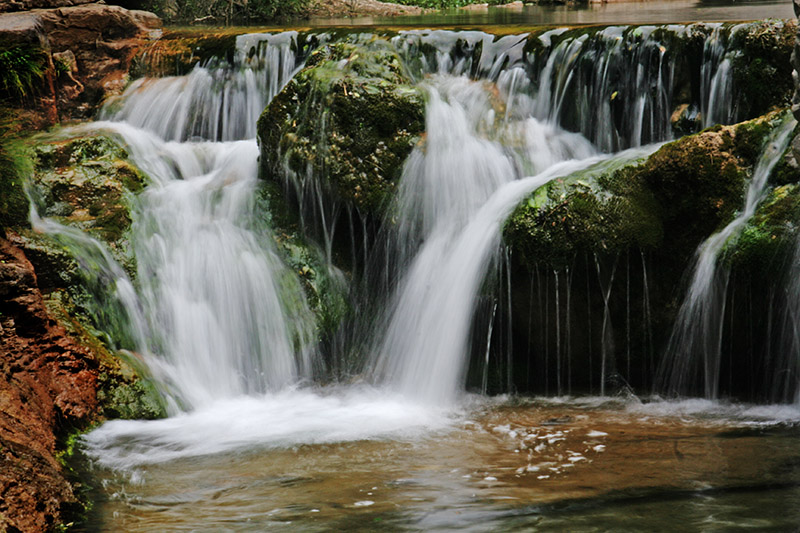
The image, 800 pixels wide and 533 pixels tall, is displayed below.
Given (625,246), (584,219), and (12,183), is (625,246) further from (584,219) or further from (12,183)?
(12,183)

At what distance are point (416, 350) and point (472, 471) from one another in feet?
7.14

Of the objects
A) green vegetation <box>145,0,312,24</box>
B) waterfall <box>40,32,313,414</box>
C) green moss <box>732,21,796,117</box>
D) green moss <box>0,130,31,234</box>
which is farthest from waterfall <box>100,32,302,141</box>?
green vegetation <box>145,0,312,24</box>

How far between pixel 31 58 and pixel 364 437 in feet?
19.3

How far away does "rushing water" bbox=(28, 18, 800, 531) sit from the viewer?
165 inches

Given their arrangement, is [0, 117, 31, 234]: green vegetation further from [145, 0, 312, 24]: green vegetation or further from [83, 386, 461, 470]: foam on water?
[145, 0, 312, 24]: green vegetation

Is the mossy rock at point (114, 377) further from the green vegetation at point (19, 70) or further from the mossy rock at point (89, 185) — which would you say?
the green vegetation at point (19, 70)

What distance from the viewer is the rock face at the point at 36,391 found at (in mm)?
4168

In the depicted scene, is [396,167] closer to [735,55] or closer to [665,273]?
[665,273]

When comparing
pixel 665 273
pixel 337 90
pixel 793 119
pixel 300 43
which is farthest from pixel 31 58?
pixel 793 119

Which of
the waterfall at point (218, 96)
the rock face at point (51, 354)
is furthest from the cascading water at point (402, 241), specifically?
the waterfall at point (218, 96)

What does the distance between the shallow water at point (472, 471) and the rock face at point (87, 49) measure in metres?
5.28

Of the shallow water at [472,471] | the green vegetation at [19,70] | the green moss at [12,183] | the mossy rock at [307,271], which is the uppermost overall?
the green vegetation at [19,70]

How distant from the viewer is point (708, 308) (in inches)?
230

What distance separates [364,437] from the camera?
5.44m
